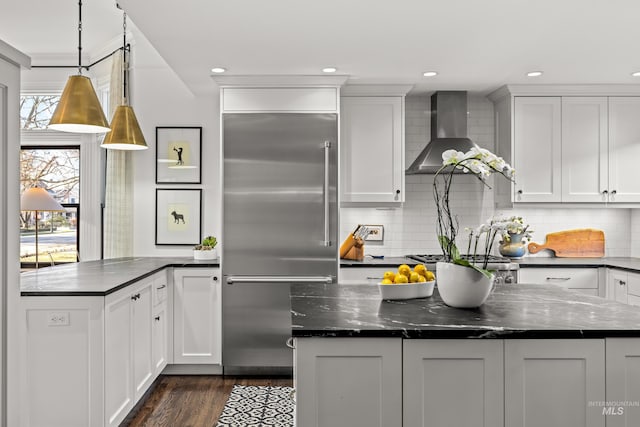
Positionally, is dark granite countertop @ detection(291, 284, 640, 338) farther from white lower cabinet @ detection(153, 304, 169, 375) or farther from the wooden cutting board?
the wooden cutting board

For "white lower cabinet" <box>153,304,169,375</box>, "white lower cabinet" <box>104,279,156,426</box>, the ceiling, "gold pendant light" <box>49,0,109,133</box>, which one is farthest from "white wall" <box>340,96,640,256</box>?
"gold pendant light" <box>49,0,109,133</box>

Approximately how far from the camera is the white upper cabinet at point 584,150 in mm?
4551

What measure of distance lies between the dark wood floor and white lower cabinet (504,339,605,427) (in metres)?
2.10

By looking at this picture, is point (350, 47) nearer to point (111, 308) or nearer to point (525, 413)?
point (111, 308)

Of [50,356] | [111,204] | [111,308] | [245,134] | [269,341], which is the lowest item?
[269,341]

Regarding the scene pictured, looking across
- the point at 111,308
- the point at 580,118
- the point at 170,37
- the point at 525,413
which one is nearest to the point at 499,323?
the point at 525,413

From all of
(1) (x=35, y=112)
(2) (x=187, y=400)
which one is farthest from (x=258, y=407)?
(1) (x=35, y=112)

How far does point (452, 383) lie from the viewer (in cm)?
184

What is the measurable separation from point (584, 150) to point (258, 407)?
138 inches

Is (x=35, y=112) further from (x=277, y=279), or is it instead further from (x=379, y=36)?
(x=379, y=36)

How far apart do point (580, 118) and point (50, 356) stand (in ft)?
14.6

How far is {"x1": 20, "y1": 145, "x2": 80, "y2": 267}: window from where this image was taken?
16.4 ft

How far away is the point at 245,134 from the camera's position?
4156 millimetres

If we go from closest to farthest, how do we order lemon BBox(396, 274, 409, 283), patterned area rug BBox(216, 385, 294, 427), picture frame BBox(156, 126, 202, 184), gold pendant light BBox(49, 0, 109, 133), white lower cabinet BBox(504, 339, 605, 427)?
1. white lower cabinet BBox(504, 339, 605, 427)
2. lemon BBox(396, 274, 409, 283)
3. gold pendant light BBox(49, 0, 109, 133)
4. patterned area rug BBox(216, 385, 294, 427)
5. picture frame BBox(156, 126, 202, 184)
